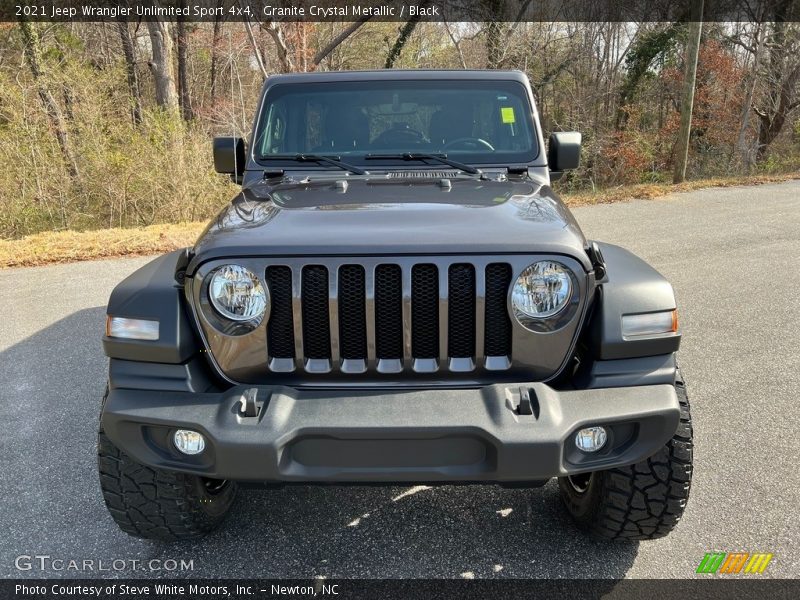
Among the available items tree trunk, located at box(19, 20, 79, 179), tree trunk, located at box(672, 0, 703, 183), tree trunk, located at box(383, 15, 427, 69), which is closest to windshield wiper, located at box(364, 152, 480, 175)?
tree trunk, located at box(19, 20, 79, 179)

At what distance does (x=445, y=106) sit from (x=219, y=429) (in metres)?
2.21

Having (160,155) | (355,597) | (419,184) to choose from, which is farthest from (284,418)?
(160,155)

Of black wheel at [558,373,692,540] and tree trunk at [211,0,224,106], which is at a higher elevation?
tree trunk at [211,0,224,106]

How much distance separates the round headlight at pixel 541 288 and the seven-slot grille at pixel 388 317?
51 millimetres

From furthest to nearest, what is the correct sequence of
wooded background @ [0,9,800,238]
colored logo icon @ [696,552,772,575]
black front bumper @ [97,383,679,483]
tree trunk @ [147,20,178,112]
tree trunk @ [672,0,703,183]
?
1. tree trunk @ [147,20,178,112]
2. tree trunk @ [672,0,703,183]
3. wooded background @ [0,9,800,238]
4. colored logo icon @ [696,552,772,575]
5. black front bumper @ [97,383,679,483]

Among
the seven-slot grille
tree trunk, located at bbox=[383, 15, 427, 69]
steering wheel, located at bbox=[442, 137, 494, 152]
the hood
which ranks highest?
tree trunk, located at bbox=[383, 15, 427, 69]

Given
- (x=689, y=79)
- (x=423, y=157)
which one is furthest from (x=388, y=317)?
(x=689, y=79)

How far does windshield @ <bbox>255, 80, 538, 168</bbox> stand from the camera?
10.6 ft

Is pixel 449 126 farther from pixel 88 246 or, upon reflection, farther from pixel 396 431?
pixel 88 246

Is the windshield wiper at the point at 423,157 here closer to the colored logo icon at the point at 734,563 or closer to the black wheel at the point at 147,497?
the black wheel at the point at 147,497

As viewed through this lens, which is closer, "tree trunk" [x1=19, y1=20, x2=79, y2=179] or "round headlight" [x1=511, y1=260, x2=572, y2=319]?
"round headlight" [x1=511, y1=260, x2=572, y2=319]

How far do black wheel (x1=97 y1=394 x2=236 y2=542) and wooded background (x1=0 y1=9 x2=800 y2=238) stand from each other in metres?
9.79

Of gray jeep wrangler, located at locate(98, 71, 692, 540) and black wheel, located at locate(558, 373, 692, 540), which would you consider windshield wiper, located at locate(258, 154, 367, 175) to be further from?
black wheel, located at locate(558, 373, 692, 540)

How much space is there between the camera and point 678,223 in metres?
9.17
